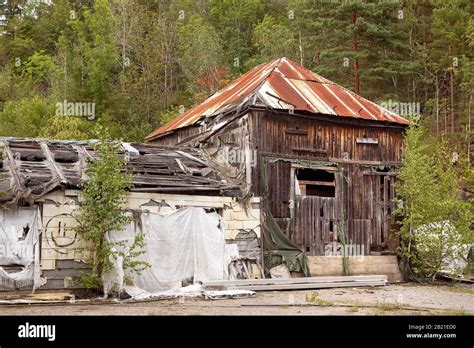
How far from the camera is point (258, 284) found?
1925cm

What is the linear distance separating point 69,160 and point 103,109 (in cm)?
3056

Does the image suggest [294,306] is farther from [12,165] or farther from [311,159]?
[12,165]

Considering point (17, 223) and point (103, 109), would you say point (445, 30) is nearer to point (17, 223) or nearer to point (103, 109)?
point (103, 109)

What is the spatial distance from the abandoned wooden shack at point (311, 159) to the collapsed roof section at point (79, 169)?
1165 mm

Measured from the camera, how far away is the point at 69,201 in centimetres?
1761

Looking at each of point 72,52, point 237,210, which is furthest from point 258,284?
point 72,52

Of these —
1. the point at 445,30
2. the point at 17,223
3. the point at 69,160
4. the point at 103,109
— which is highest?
the point at 445,30

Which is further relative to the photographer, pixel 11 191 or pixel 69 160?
pixel 69 160
